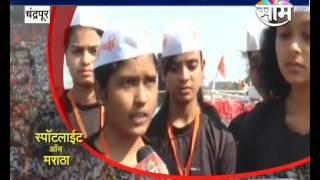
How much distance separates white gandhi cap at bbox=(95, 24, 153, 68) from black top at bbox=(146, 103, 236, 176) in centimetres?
38

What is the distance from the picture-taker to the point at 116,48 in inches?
153

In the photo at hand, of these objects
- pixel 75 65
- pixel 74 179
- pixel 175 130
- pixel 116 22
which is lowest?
pixel 74 179

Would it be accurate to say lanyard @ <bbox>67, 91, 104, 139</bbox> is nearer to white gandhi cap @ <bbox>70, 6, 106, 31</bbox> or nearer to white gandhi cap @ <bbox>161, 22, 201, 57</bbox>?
white gandhi cap @ <bbox>70, 6, 106, 31</bbox>

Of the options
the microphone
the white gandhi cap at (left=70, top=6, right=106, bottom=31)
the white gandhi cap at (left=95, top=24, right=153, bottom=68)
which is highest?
the white gandhi cap at (left=70, top=6, right=106, bottom=31)

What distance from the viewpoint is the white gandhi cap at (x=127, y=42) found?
3.89 meters

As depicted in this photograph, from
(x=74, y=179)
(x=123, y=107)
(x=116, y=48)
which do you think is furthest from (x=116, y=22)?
(x=74, y=179)

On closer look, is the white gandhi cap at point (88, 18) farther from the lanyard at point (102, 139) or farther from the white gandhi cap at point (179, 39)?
the lanyard at point (102, 139)

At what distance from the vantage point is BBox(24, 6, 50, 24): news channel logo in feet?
12.9

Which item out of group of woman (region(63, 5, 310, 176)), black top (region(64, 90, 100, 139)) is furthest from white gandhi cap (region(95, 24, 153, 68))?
black top (region(64, 90, 100, 139))

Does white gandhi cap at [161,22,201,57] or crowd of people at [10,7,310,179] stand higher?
white gandhi cap at [161,22,201,57]

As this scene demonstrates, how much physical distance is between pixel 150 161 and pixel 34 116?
762mm

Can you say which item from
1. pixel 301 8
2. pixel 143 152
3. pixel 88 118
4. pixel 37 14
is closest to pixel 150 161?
pixel 143 152

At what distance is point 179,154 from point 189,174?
0.14 metres

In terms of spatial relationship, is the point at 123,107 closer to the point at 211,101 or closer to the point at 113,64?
the point at 113,64
